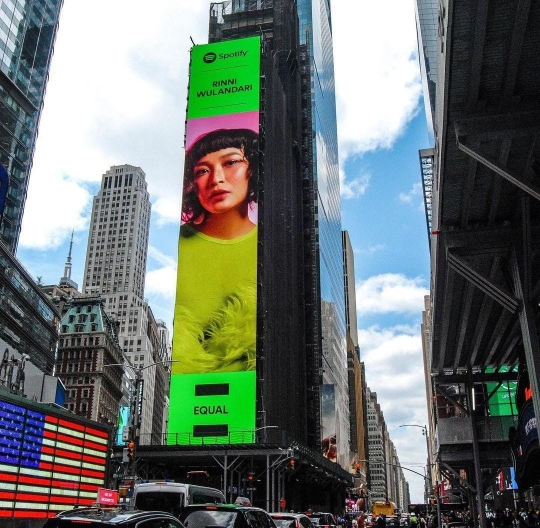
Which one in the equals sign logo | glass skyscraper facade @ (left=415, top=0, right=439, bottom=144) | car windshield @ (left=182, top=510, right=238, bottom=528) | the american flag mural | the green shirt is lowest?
car windshield @ (left=182, top=510, right=238, bottom=528)

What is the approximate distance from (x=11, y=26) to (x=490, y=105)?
8182cm

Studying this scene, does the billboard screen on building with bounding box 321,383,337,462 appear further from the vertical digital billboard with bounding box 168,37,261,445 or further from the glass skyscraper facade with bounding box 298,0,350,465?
the vertical digital billboard with bounding box 168,37,261,445

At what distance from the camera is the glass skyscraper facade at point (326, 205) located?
4971 inches

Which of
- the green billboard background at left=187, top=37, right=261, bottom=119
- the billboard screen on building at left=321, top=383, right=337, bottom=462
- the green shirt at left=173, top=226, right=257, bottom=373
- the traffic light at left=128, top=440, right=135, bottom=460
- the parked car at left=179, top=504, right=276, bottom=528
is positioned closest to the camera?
the parked car at left=179, top=504, right=276, bottom=528

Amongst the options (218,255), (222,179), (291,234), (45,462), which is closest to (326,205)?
(291,234)

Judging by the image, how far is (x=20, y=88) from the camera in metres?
85.2

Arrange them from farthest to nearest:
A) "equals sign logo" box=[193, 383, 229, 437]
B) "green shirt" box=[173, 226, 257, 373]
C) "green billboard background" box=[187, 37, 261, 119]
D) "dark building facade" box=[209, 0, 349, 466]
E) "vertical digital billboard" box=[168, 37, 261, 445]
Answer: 1. "green billboard background" box=[187, 37, 261, 119]
2. "dark building facade" box=[209, 0, 349, 466]
3. "green shirt" box=[173, 226, 257, 373]
4. "vertical digital billboard" box=[168, 37, 261, 445]
5. "equals sign logo" box=[193, 383, 229, 437]

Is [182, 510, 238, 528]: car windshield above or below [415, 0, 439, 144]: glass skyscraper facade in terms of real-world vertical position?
below

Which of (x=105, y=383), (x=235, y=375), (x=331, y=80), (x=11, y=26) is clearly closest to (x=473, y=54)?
(x=235, y=375)

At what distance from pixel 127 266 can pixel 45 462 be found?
156 meters

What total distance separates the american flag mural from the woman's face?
1902 inches

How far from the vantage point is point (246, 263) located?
237 ft

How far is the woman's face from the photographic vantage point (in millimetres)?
75838

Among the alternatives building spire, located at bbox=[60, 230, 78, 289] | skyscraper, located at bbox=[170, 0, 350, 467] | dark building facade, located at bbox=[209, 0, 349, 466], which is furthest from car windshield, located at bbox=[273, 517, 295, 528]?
building spire, located at bbox=[60, 230, 78, 289]
